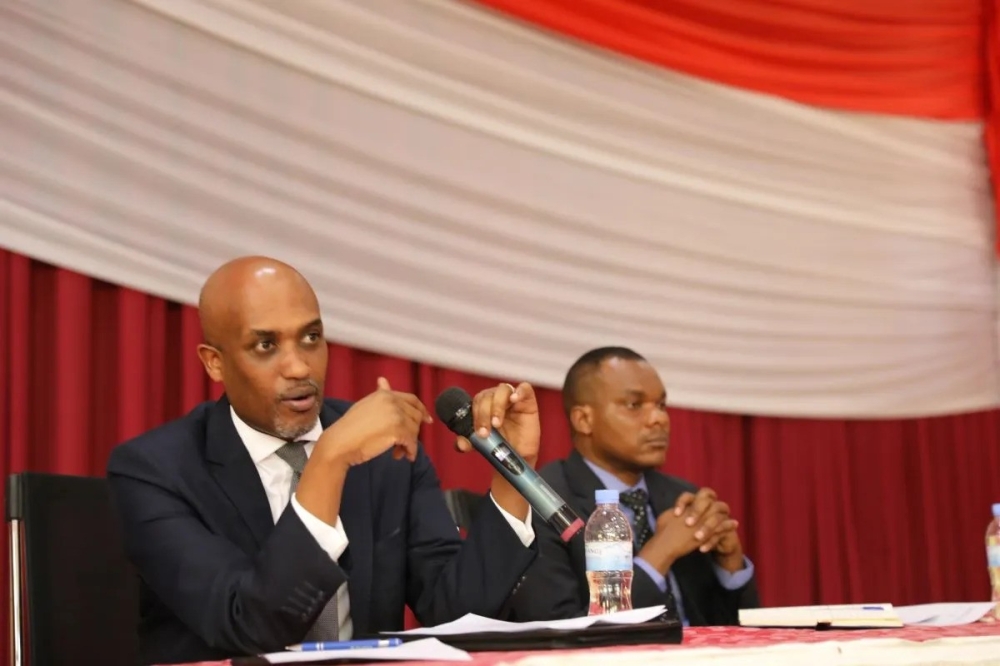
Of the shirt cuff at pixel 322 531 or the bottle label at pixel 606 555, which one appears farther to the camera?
the bottle label at pixel 606 555

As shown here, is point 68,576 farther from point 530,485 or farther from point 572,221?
point 572,221

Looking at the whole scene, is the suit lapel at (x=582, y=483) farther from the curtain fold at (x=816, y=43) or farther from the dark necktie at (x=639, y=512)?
the curtain fold at (x=816, y=43)

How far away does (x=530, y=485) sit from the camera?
70.6 inches

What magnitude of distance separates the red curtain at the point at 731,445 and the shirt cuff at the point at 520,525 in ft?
4.87

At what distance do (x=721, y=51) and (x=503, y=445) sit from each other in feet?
10.1

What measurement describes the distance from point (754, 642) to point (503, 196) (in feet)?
8.38

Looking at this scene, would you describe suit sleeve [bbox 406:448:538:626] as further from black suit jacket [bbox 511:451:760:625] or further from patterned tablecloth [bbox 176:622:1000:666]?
patterned tablecloth [bbox 176:622:1000:666]

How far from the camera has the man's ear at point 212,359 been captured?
224 cm

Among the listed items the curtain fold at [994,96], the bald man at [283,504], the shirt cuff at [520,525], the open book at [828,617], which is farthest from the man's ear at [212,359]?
the curtain fold at [994,96]

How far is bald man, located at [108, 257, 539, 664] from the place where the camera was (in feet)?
5.98

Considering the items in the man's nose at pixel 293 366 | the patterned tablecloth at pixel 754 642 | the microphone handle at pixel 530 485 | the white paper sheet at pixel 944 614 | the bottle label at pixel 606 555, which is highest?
the man's nose at pixel 293 366

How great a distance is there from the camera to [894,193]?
493 cm

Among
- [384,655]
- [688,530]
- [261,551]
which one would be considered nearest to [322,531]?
[261,551]

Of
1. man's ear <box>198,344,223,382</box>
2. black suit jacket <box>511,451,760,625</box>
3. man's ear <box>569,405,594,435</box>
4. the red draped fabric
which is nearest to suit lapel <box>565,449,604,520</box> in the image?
black suit jacket <box>511,451,760,625</box>
